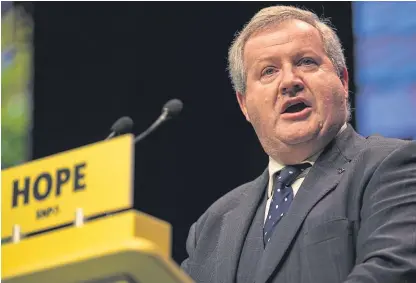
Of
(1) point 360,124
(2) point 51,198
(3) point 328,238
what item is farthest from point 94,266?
(1) point 360,124

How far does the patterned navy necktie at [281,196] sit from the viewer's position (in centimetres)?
222

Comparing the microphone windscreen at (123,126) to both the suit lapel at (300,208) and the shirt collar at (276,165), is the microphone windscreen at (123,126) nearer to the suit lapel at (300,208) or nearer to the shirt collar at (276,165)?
the shirt collar at (276,165)

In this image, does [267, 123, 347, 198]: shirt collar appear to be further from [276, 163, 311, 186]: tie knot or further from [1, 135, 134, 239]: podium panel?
[1, 135, 134, 239]: podium panel

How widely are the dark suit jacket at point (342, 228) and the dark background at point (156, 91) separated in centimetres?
244

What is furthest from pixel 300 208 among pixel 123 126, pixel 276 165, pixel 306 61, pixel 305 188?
pixel 123 126

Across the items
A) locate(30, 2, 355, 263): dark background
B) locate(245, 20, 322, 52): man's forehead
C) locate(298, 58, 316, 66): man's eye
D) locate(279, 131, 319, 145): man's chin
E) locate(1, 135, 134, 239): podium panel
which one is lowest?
locate(30, 2, 355, 263): dark background

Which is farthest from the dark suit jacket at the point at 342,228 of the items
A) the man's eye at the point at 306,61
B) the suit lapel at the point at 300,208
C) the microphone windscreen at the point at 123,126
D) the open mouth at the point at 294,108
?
the microphone windscreen at the point at 123,126

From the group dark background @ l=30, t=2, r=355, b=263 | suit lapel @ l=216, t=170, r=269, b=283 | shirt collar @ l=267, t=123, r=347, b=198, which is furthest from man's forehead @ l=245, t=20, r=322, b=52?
dark background @ l=30, t=2, r=355, b=263

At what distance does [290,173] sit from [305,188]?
0.16 meters

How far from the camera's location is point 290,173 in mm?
2348

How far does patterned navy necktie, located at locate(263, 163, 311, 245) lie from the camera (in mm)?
2223

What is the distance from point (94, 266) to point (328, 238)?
758 mm

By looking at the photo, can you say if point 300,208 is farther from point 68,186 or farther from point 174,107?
point 174,107

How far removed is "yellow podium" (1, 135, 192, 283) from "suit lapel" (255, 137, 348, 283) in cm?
68
